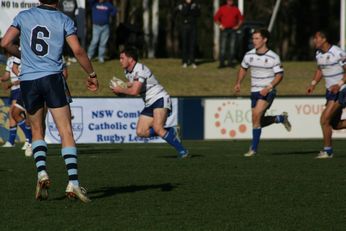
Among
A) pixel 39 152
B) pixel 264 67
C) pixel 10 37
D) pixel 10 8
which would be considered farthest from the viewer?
pixel 10 8

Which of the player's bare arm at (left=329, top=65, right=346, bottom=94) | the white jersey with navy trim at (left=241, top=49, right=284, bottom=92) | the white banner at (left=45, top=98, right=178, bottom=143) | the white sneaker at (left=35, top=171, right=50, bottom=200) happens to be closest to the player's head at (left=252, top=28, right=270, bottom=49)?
the white jersey with navy trim at (left=241, top=49, right=284, bottom=92)

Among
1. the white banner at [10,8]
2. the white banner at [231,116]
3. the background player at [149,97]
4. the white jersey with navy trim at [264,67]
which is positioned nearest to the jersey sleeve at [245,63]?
the white jersey with navy trim at [264,67]

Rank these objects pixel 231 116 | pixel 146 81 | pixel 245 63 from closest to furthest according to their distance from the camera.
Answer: pixel 146 81
pixel 245 63
pixel 231 116

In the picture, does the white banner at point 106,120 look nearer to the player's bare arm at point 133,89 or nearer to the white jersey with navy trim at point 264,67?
the white jersey with navy trim at point 264,67

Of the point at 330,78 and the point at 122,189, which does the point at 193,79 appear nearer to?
the point at 330,78

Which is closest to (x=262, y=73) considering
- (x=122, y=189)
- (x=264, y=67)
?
(x=264, y=67)

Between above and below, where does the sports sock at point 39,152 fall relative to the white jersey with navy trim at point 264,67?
above

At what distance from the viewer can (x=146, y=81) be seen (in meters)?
16.8

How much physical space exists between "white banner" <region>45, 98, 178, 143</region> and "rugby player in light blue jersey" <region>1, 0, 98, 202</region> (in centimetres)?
1407

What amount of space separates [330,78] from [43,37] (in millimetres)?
7500

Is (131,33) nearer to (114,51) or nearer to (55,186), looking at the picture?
(114,51)

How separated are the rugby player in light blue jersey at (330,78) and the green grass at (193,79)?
12573 mm

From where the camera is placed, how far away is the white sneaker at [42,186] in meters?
10.4

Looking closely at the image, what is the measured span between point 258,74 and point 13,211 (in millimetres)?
8614
